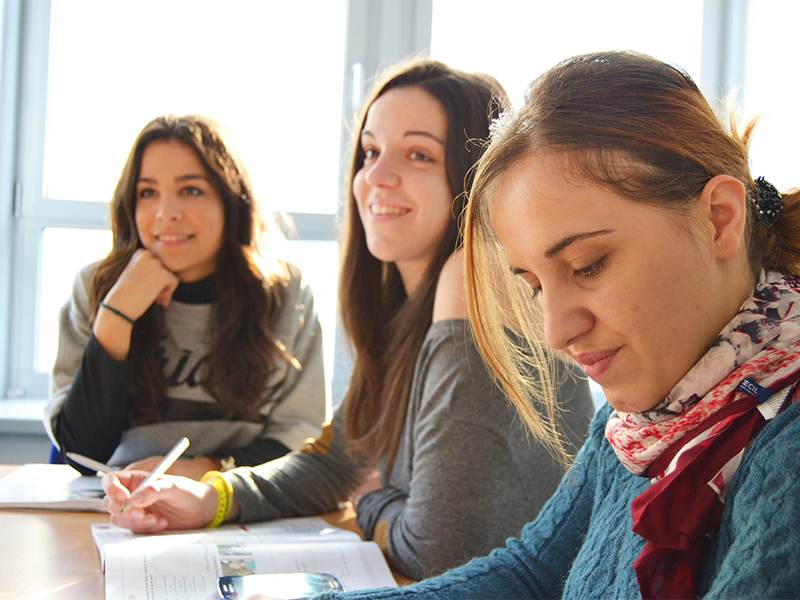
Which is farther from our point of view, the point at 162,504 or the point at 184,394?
the point at 184,394

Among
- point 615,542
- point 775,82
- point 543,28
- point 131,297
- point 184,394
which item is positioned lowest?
point 184,394

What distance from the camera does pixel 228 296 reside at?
Answer: 5.63 feet

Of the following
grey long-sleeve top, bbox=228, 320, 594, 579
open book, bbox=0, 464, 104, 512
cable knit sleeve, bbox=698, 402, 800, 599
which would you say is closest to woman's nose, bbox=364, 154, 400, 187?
grey long-sleeve top, bbox=228, 320, 594, 579

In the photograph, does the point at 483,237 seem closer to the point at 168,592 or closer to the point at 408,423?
the point at 408,423

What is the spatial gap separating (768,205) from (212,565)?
793mm

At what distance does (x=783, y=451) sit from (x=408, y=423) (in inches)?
28.0

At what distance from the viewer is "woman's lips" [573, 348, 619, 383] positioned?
0.69 m

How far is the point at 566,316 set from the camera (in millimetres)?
689

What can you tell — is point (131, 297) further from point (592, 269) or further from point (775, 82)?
point (775, 82)

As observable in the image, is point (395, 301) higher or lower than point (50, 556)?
higher

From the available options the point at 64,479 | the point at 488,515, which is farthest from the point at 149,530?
the point at 488,515

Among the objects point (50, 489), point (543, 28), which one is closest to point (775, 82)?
point (543, 28)

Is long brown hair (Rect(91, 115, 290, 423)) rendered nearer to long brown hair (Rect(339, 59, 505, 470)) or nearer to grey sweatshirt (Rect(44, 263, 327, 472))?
grey sweatshirt (Rect(44, 263, 327, 472))

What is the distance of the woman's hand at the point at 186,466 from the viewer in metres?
1.34
